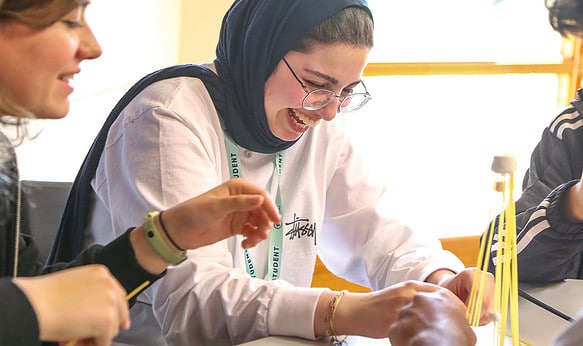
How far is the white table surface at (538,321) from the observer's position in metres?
1.37

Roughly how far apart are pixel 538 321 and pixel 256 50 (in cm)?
80

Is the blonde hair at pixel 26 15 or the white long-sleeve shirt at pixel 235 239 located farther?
the white long-sleeve shirt at pixel 235 239

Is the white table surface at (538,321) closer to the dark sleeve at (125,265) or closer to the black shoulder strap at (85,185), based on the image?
the dark sleeve at (125,265)

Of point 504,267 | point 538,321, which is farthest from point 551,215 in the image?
point 504,267

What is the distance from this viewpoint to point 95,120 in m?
3.08

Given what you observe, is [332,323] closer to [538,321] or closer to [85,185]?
[538,321]

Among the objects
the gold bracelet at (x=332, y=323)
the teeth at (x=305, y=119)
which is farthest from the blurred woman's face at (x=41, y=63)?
the teeth at (x=305, y=119)

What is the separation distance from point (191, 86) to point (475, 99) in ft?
8.68

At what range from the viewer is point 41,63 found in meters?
1.03

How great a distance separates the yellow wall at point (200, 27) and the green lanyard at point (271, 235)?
189 cm

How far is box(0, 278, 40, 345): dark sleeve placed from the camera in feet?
→ 2.66

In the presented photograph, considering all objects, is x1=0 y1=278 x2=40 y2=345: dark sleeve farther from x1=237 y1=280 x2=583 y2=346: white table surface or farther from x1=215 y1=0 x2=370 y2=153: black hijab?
x1=215 y1=0 x2=370 y2=153: black hijab

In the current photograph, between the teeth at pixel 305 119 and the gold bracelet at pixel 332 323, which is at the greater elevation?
the teeth at pixel 305 119

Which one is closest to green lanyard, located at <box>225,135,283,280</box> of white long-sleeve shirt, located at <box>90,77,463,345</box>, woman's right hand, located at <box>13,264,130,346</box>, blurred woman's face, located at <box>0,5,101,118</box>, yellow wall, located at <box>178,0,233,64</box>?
white long-sleeve shirt, located at <box>90,77,463,345</box>
